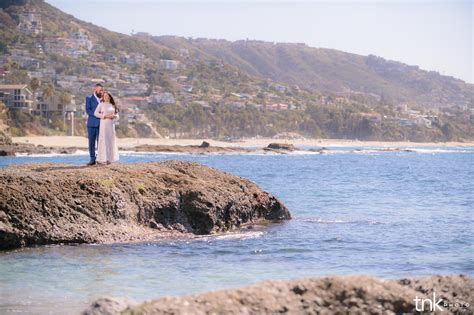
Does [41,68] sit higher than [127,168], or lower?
higher

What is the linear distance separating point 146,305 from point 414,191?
26330 millimetres

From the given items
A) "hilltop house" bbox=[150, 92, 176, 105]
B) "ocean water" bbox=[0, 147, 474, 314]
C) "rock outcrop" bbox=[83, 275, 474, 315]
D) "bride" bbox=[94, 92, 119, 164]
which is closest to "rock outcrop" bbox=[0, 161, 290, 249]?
"ocean water" bbox=[0, 147, 474, 314]

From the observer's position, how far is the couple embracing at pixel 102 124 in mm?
15797

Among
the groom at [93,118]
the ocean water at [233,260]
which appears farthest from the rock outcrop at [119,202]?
the groom at [93,118]

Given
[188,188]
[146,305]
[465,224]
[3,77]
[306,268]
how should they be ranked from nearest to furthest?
[146,305] → [306,268] → [188,188] → [465,224] → [3,77]

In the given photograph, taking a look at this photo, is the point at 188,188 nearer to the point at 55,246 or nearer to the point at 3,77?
the point at 55,246

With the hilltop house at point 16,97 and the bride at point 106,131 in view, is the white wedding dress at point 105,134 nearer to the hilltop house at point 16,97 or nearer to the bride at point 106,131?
the bride at point 106,131

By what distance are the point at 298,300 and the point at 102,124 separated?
405 inches

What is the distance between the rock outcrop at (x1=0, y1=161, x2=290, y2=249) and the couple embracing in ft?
2.77

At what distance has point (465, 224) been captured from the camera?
18.3 m

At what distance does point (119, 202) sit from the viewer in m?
12.9

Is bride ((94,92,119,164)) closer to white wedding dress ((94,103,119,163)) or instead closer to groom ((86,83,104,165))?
white wedding dress ((94,103,119,163))

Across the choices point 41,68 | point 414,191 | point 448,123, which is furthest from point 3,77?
→ point 414,191

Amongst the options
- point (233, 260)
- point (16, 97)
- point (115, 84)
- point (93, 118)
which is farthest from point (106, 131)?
point (115, 84)
